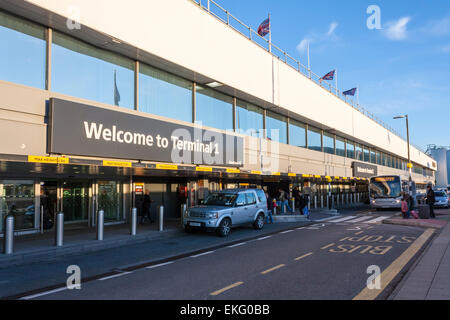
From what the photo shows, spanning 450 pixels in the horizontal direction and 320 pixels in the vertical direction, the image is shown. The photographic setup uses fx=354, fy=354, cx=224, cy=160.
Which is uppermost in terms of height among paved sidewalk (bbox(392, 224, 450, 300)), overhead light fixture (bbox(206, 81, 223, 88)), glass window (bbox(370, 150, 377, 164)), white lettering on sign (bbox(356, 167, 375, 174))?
overhead light fixture (bbox(206, 81, 223, 88))

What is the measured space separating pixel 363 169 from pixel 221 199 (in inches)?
1265

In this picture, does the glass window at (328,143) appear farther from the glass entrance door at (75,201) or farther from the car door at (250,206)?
the glass entrance door at (75,201)

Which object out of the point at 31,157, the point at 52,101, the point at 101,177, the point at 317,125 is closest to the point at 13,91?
the point at 52,101

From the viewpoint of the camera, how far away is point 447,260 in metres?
8.05

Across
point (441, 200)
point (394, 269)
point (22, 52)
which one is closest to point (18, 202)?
point (22, 52)

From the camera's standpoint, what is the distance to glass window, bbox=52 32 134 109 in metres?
12.5

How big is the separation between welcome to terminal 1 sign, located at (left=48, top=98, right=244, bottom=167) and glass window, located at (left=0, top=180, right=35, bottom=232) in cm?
263

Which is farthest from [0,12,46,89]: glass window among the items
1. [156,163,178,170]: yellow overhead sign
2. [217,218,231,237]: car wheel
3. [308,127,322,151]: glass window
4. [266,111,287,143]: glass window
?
[308,127,322,151]: glass window

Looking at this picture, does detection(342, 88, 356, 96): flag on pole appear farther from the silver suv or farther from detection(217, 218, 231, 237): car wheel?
detection(217, 218, 231, 237): car wheel

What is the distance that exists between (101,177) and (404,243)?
39.0ft

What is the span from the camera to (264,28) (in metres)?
22.9

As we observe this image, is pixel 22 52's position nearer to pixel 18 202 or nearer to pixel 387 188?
pixel 18 202

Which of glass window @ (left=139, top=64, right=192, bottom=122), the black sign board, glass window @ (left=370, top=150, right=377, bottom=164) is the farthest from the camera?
glass window @ (left=370, top=150, right=377, bottom=164)

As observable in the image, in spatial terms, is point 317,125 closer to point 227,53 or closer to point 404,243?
point 227,53
